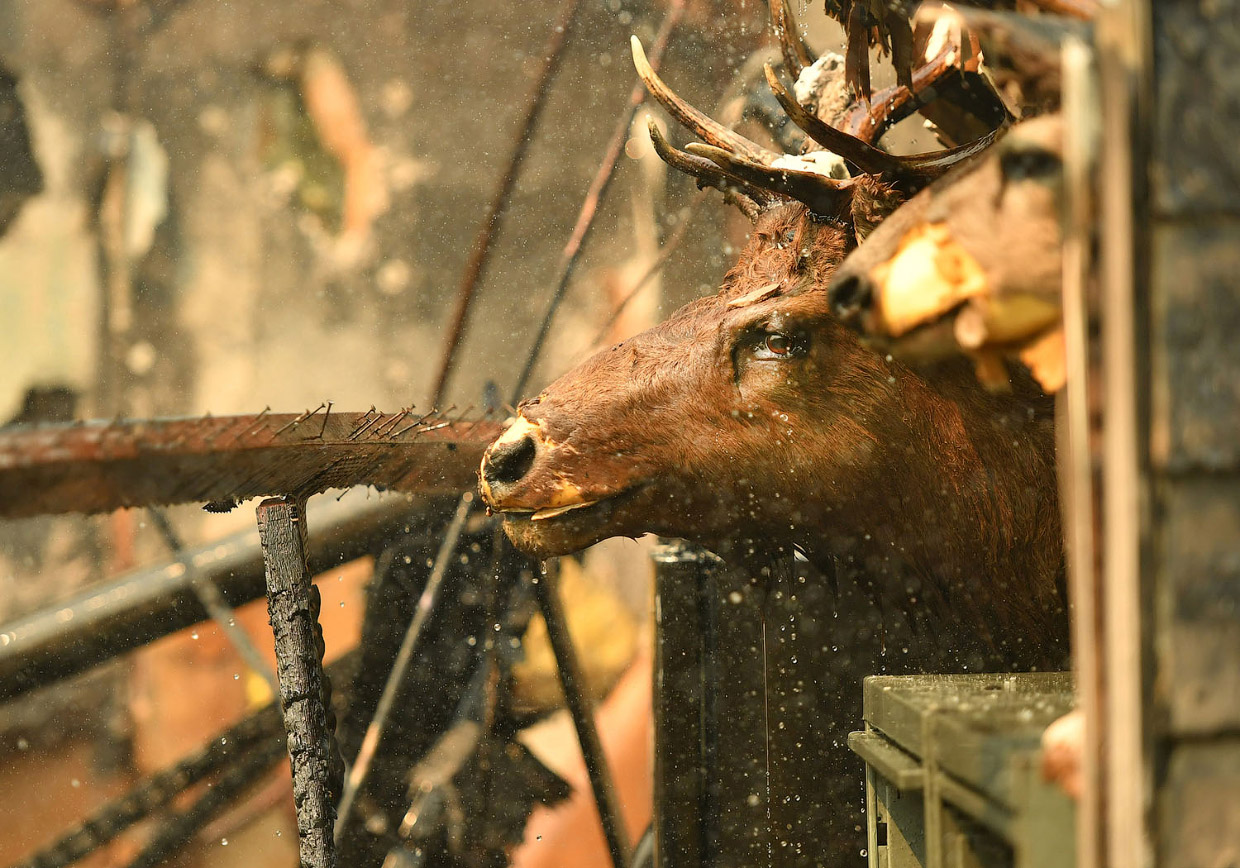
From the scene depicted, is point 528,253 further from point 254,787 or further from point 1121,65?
point 1121,65

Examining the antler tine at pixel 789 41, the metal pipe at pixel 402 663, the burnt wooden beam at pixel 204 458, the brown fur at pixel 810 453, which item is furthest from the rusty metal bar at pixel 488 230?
the brown fur at pixel 810 453

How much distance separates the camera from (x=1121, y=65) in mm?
744

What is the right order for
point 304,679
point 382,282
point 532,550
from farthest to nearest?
point 382,282
point 532,550
point 304,679

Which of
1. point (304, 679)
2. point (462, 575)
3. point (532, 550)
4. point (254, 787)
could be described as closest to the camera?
point (304, 679)

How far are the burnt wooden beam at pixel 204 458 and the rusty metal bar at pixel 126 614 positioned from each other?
1.03 meters

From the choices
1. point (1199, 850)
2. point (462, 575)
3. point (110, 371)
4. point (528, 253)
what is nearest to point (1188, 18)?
point (1199, 850)

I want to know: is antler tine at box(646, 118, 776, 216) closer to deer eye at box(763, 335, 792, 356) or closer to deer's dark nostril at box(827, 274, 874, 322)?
deer eye at box(763, 335, 792, 356)

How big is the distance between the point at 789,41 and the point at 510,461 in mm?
1060

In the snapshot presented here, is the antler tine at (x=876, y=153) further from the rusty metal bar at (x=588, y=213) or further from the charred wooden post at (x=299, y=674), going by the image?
the rusty metal bar at (x=588, y=213)

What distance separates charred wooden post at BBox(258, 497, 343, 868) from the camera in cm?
159

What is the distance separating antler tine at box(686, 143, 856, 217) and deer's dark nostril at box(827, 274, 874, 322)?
57cm

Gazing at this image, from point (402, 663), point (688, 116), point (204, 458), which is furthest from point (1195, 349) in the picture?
point (402, 663)

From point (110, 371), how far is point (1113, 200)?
394 centimetres

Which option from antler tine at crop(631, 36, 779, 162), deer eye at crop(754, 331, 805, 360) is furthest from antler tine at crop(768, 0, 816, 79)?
deer eye at crop(754, 331, 805, 360)
